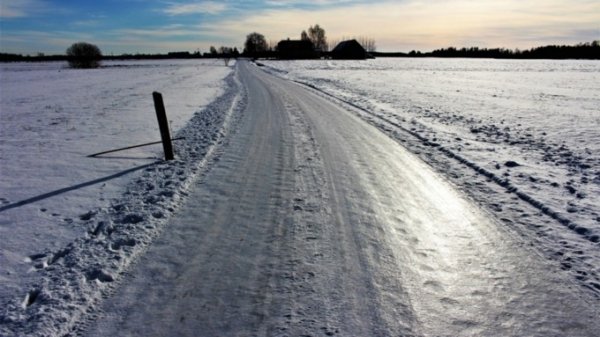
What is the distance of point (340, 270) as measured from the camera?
3.68 metres

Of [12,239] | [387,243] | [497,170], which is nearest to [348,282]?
[387,243]

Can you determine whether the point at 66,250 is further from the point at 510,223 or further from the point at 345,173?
the point at 510,223

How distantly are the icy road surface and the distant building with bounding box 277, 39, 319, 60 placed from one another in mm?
103613

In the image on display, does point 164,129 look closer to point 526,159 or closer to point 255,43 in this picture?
point 526,159

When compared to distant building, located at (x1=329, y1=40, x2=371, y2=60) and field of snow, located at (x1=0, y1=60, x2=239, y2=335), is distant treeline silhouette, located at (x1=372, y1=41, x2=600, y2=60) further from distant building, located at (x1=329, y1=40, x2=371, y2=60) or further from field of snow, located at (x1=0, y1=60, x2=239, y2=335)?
field of snow, located at (x1=0, y1=60, x2=239, y2=335)

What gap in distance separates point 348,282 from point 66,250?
10.2 feet

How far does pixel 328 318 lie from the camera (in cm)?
302

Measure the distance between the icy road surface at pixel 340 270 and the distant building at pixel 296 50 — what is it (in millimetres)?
103613

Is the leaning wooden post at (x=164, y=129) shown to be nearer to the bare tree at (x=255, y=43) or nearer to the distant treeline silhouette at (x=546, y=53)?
the distant treeline silhouette at (x=546, y=53)

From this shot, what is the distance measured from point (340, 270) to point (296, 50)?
108 meters

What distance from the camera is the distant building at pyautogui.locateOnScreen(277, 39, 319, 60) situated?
105 meters

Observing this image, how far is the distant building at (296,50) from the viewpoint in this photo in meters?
105

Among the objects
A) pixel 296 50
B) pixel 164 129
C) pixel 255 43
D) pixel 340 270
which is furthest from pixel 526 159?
pixel 255 43

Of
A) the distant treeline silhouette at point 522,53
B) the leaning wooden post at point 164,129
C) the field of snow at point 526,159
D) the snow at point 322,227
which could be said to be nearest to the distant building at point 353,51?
the distant treeline silhouette at point 522,53
